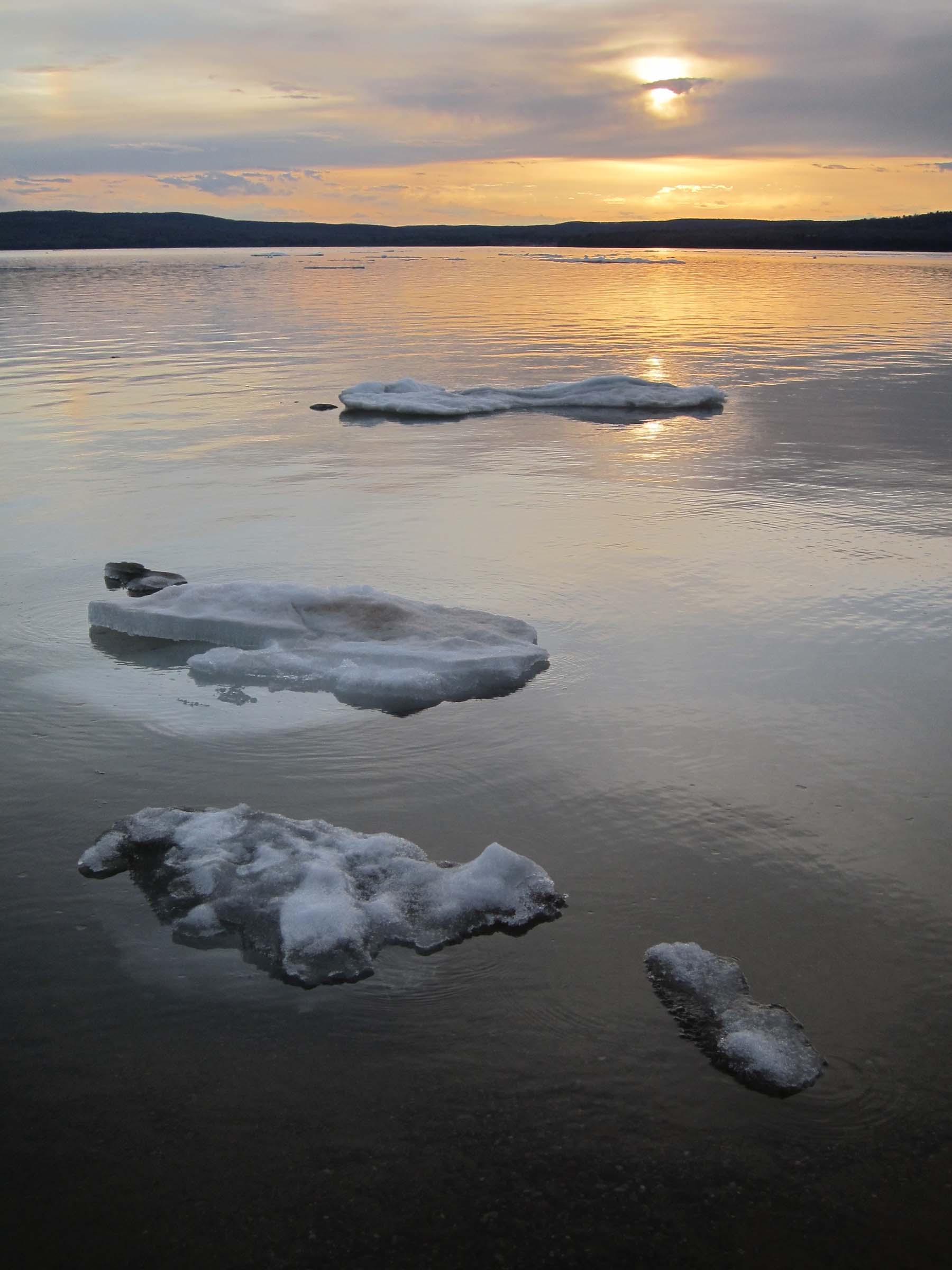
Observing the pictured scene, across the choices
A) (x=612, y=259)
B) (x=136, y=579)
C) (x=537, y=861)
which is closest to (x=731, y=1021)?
(x=537, y=861)

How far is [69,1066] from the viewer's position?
2.59 m

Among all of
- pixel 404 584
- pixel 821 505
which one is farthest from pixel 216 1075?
pixel 821 505

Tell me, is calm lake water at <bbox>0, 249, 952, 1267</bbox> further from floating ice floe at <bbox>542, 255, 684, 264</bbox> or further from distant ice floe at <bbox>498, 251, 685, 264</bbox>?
distant ice floe at <bbox>498, 251, 685, 264</bbox>

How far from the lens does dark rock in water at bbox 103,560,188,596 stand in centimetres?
594

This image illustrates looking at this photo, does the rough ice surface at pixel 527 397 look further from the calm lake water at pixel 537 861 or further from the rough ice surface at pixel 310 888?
the rough ice surface at pixel 310 888

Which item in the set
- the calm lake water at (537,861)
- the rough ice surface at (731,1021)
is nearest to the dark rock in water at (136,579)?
the calm lake water at (537,861)

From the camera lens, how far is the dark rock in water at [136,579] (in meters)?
5.94

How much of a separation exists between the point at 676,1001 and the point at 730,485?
641 centimetres

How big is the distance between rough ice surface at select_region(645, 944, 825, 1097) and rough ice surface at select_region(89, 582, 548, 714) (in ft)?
6.53

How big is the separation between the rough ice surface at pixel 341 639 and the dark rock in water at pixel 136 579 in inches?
7.5

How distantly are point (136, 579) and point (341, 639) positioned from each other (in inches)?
63.6

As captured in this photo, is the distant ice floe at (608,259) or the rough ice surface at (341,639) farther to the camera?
the distant ice floe at (608,259)

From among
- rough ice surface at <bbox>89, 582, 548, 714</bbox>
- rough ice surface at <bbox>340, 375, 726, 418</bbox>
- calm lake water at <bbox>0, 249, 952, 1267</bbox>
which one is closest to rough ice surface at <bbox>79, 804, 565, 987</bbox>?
calm lake water at <bbox>0, 249, 952, 1267</bbox>

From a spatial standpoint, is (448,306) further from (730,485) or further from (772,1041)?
(772,1041)
